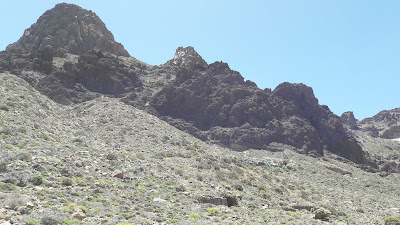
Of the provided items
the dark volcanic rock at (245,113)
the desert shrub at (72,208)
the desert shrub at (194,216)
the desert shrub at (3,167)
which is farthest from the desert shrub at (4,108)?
the dark volcanic rock at (245,113)

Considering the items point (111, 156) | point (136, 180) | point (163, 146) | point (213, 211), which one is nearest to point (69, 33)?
point (163, 146)

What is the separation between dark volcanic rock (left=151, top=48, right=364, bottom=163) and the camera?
7133 centimetres

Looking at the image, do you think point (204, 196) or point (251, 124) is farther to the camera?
point (251, 124)

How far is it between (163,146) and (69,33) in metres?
67.7

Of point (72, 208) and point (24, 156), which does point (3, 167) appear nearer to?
point (24, 156)

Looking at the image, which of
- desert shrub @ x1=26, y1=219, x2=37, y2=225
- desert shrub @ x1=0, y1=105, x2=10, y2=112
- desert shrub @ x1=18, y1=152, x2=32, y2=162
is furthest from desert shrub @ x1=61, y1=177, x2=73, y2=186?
desert shrub @ x1=0, y1=105, x2=10, y2=112

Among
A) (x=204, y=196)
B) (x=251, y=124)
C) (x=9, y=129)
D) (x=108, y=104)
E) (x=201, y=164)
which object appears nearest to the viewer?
(x=204, y=196)

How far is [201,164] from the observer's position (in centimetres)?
3856

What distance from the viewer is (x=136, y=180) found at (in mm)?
27266

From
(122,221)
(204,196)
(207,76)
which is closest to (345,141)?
(207,76)

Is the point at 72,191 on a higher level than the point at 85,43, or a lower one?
lower

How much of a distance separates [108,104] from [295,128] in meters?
43.4

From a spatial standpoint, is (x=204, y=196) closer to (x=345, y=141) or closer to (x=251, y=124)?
(x=251, y=124)

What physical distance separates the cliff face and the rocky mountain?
31cm
